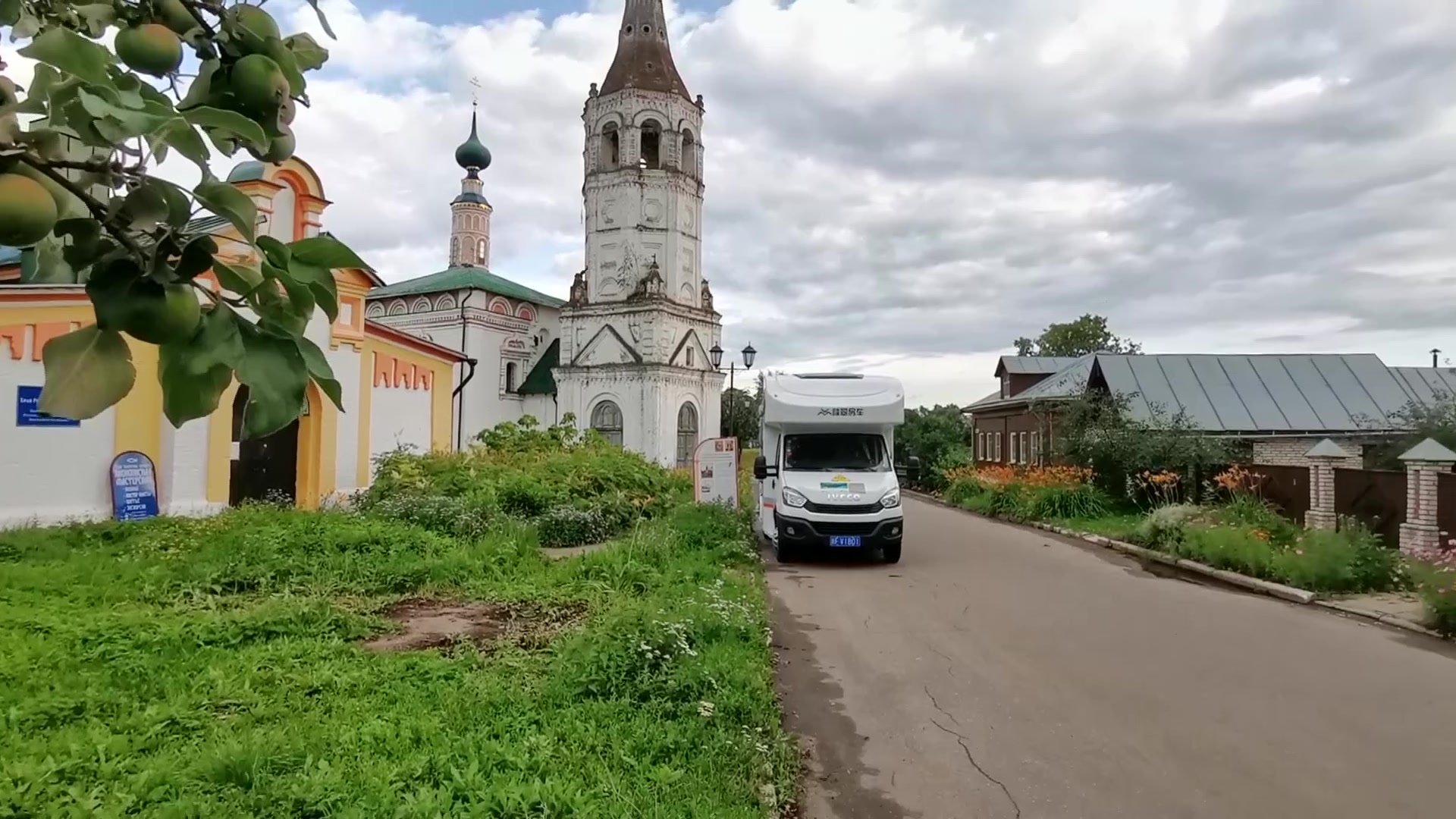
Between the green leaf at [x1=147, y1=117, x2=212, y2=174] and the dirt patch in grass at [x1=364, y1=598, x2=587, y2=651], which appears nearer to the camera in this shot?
the green leaf at [x1=147, y1=117, x2=212, y2=174]

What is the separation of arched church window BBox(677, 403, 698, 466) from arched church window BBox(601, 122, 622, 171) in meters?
10.7

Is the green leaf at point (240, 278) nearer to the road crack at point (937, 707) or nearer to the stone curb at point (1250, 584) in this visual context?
the road crack at point (937, 707)

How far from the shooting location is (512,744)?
455cm

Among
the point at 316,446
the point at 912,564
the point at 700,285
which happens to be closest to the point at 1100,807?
the point at 912,564

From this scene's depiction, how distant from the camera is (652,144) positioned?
3691 centimetres

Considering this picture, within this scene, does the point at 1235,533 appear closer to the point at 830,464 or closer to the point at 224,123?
the point at 830,464

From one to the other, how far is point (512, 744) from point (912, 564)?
30.9 feet

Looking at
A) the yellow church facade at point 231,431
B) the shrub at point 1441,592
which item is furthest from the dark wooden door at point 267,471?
the shrub at point 1441,592

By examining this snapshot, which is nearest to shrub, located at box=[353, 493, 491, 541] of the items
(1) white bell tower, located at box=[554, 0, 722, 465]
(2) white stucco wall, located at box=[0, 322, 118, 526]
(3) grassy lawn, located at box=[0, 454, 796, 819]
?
(3) grassy lawn, located at box=[0, 454, 796, 819]

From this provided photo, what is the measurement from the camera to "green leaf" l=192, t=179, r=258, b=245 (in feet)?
3.21

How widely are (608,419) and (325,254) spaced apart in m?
34.6

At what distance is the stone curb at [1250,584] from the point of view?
29.1 feet

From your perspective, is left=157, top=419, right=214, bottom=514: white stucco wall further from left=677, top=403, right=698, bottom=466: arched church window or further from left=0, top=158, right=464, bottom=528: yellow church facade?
left=677, top=403, right=698, bottom=466: arched church window

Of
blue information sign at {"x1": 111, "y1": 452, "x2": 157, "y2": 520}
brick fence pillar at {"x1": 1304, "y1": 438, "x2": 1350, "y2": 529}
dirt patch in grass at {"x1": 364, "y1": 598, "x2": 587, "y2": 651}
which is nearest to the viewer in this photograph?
dirt patch in grass at {"x1": 364, "y1": 598, "x2": 587, "y2": 651}
